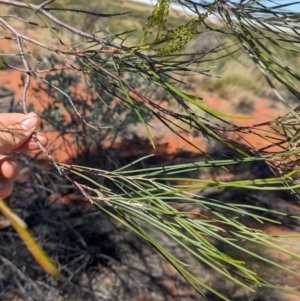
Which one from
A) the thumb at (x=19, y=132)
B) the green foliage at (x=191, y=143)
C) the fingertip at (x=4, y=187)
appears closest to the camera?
the green foliage at (x=191, y=143)

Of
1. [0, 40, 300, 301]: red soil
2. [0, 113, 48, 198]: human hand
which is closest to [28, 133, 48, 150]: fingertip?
[0, 113, 48, 198]: human hand

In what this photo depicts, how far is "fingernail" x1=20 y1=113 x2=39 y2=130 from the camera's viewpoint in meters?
1.03

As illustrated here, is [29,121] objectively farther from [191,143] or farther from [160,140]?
[160,140]

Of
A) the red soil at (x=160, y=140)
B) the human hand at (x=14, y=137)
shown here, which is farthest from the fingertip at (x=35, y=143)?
the red soil at (x=160, y=140)

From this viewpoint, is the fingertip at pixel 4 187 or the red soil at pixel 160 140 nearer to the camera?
the fingertip at pixel 4 187

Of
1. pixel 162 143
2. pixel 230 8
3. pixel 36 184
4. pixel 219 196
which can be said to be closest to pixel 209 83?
pixel 162 143

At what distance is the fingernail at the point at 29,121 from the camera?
3.39 feet

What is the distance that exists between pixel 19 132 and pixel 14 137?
1cm

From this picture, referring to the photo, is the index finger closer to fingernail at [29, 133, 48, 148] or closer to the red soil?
fingernail at [29, 133, 48, 148]

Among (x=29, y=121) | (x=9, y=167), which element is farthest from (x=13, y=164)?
(x=29, y=121)

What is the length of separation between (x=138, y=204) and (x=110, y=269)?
2.47m

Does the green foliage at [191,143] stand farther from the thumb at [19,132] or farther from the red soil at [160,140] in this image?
the red soil at [160,140]

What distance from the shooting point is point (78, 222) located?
3.71 m

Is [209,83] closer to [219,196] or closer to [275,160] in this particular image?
[219,196]
